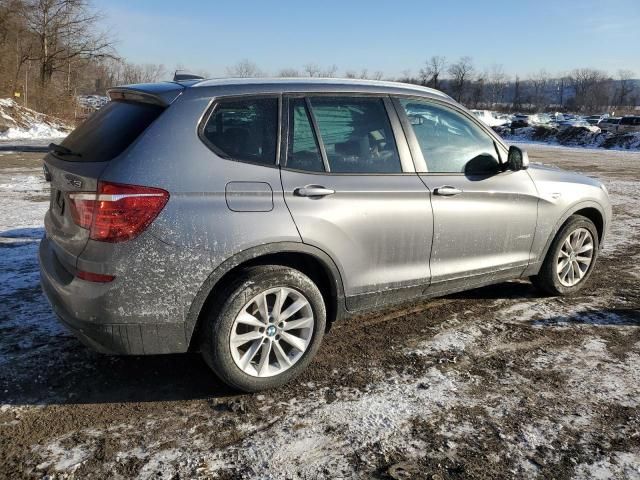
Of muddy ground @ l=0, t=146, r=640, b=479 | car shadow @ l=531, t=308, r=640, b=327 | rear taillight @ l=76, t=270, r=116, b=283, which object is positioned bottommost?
muddy ground @ l=0, t=146, r=640, b=479

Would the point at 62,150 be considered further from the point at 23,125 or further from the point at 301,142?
the point at 23,125

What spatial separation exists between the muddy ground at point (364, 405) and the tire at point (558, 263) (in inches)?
13.8

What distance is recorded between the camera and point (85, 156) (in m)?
3.12

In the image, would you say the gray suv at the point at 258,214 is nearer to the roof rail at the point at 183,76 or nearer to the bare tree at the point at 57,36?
the roof rail at the point at 183,76

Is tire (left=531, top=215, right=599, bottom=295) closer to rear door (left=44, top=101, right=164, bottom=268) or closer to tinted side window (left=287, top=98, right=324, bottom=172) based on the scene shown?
tinted side window (left=287, top=98, right=324, bottom=172)

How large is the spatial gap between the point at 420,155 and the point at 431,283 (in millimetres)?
929

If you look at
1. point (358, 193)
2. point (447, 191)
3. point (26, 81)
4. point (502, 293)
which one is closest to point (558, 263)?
point (502, 293)

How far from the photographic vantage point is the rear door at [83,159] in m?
2.96

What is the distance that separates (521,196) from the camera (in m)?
4.40

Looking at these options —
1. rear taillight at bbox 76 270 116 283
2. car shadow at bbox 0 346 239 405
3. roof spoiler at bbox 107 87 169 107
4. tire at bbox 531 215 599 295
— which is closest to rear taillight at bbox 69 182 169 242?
rear taillight at bbox 76 270 116 283

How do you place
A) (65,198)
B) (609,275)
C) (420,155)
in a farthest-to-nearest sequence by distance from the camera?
(609,275) → (420,155) → (65,198)

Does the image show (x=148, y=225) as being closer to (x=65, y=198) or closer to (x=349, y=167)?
(x=65, y=198)

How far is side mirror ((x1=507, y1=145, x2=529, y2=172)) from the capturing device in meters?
4.29

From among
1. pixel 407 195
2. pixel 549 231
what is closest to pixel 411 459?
pixel 407 195
